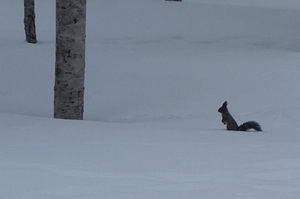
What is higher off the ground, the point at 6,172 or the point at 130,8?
the point at 130,8

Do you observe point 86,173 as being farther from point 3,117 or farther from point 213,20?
point 213,20

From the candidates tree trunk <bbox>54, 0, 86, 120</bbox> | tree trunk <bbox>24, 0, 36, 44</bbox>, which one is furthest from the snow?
tree trunk <bbox>54, 0, 86, 120</bbox>

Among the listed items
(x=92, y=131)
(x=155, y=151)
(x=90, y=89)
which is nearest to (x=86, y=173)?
(x=155, y=151)

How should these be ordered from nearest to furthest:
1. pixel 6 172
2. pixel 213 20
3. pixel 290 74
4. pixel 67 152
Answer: pixel 6 172, pixel 67 152, pixel 290 74, pixel 213 20

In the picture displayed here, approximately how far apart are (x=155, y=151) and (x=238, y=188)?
49.6 inches

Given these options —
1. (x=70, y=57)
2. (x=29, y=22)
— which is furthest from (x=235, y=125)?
(x=29, y=22)

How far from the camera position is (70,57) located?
6.99m

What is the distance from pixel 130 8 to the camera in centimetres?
1795

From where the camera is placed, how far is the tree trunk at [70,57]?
690 cm

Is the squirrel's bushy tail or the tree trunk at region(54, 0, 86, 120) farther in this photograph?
the tree trunk at region(54, 0, 86, 120)

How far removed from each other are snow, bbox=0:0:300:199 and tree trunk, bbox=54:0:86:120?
0.82 meters

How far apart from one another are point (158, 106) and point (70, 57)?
2173 mm

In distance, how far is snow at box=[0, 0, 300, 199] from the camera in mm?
3674

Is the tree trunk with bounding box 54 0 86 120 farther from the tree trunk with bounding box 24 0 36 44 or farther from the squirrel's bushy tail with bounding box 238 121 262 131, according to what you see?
the tree trunk with bounding box 24 0 36 44
